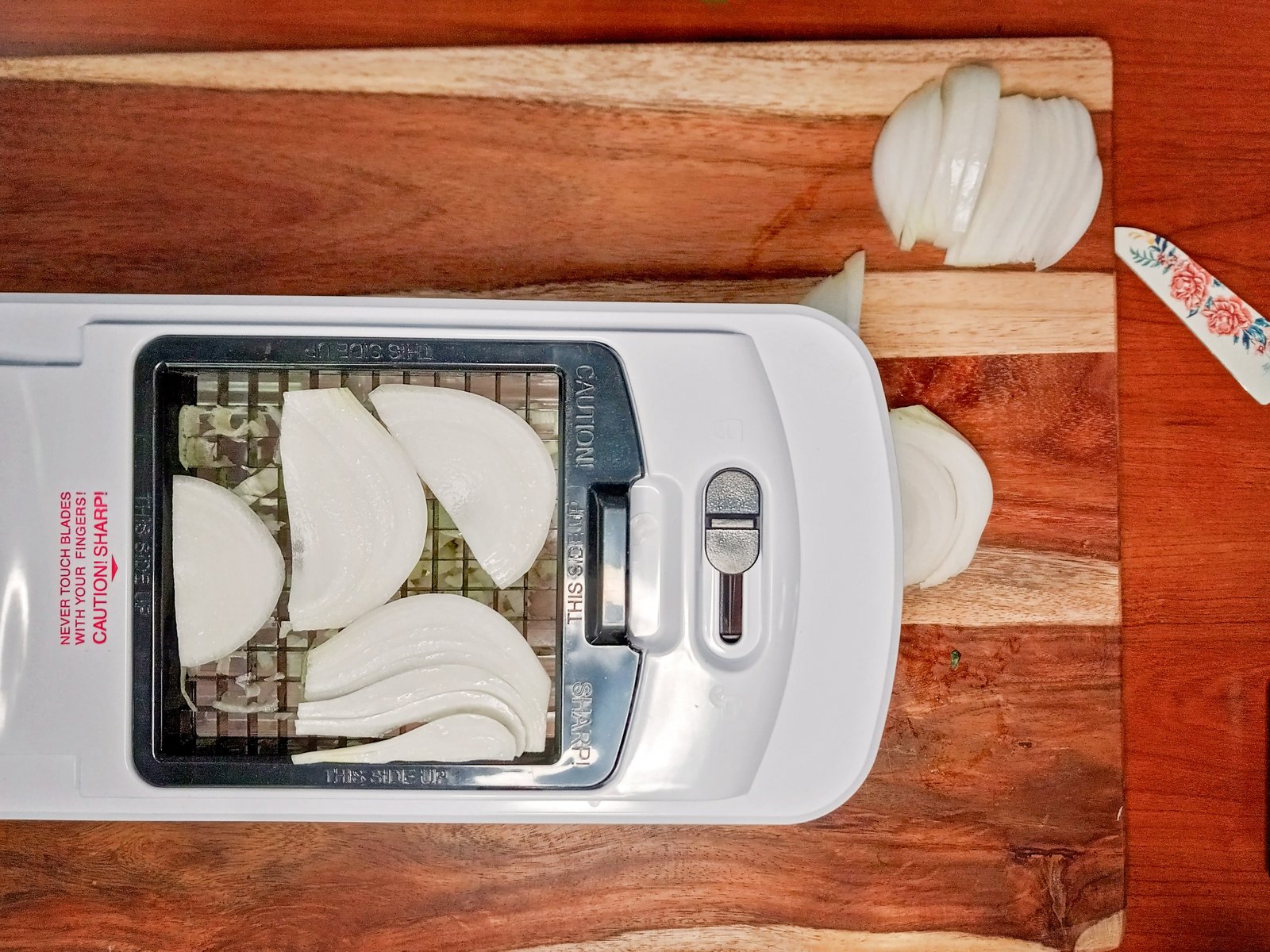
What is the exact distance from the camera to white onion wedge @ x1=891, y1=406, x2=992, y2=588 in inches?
33.2

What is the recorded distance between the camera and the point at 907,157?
0.83m

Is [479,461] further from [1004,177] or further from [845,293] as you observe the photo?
[1004,177]

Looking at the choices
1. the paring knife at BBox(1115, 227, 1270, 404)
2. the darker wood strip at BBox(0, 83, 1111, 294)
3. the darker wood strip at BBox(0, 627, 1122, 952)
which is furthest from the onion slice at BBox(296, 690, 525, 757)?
the paring knife at BBox(1115, 227, 1270, 404)

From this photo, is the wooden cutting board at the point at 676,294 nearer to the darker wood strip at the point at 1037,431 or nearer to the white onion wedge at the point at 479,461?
the darker wood strip at the point at 1037,431

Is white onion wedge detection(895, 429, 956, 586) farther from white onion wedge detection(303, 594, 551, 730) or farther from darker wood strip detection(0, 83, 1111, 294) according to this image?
white onion wedge detection(303, 594, 551, 730)

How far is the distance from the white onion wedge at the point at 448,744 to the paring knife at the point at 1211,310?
0.75 metres

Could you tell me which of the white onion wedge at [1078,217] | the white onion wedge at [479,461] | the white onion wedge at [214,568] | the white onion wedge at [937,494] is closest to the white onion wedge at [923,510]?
the white onion wedge at [937,494]

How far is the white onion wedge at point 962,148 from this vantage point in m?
0.82

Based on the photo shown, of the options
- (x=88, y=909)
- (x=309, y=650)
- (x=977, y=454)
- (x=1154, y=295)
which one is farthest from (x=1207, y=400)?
(x=88, y=909)

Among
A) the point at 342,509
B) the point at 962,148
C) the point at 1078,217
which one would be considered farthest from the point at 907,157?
the point at 342,509

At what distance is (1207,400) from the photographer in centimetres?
90

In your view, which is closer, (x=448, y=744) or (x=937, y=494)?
(x=448, y=744)

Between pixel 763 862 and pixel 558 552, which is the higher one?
pixel 558 552

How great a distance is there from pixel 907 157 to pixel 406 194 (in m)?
0.48
